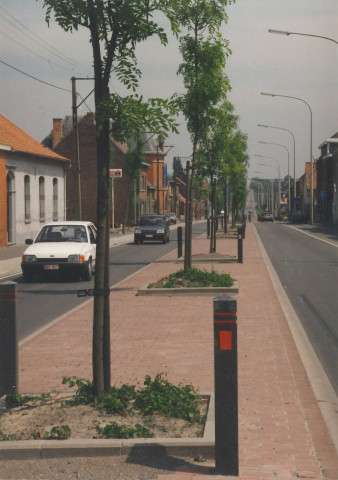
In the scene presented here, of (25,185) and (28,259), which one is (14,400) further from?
(25,185)

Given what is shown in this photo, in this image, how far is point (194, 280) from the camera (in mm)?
16109

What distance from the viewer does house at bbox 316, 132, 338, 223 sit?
82.9m

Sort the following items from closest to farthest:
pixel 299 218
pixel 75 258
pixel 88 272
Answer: pixel 75 258 → pixel 88 272 → pixel 299 218

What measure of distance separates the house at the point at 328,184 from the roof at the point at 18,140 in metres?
44.5

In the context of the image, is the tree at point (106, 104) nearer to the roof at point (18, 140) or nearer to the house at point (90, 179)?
the roof at point (18, 140)

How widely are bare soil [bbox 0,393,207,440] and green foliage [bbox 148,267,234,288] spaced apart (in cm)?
922

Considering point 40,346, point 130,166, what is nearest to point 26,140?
point 130,166

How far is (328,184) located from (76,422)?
Result: 8701 cm

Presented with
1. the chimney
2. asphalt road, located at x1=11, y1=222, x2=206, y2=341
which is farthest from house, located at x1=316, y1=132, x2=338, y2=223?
asphalt road, located at x1=11, y1=222, x2=206, y2=341

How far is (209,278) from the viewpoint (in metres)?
16.1

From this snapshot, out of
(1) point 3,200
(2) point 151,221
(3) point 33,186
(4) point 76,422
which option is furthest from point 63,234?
(2) point 151,221

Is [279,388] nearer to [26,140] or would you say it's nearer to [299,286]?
[299,286]

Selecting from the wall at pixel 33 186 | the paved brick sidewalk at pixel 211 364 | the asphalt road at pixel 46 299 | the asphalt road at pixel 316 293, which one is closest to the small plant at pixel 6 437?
the paved brick sidewalk at pixel 211 364

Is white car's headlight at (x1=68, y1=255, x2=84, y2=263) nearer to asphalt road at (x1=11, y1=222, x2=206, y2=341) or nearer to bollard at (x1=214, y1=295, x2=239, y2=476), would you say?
asphalt road at (x1=11, y1=222, x2=206, y2=341)
